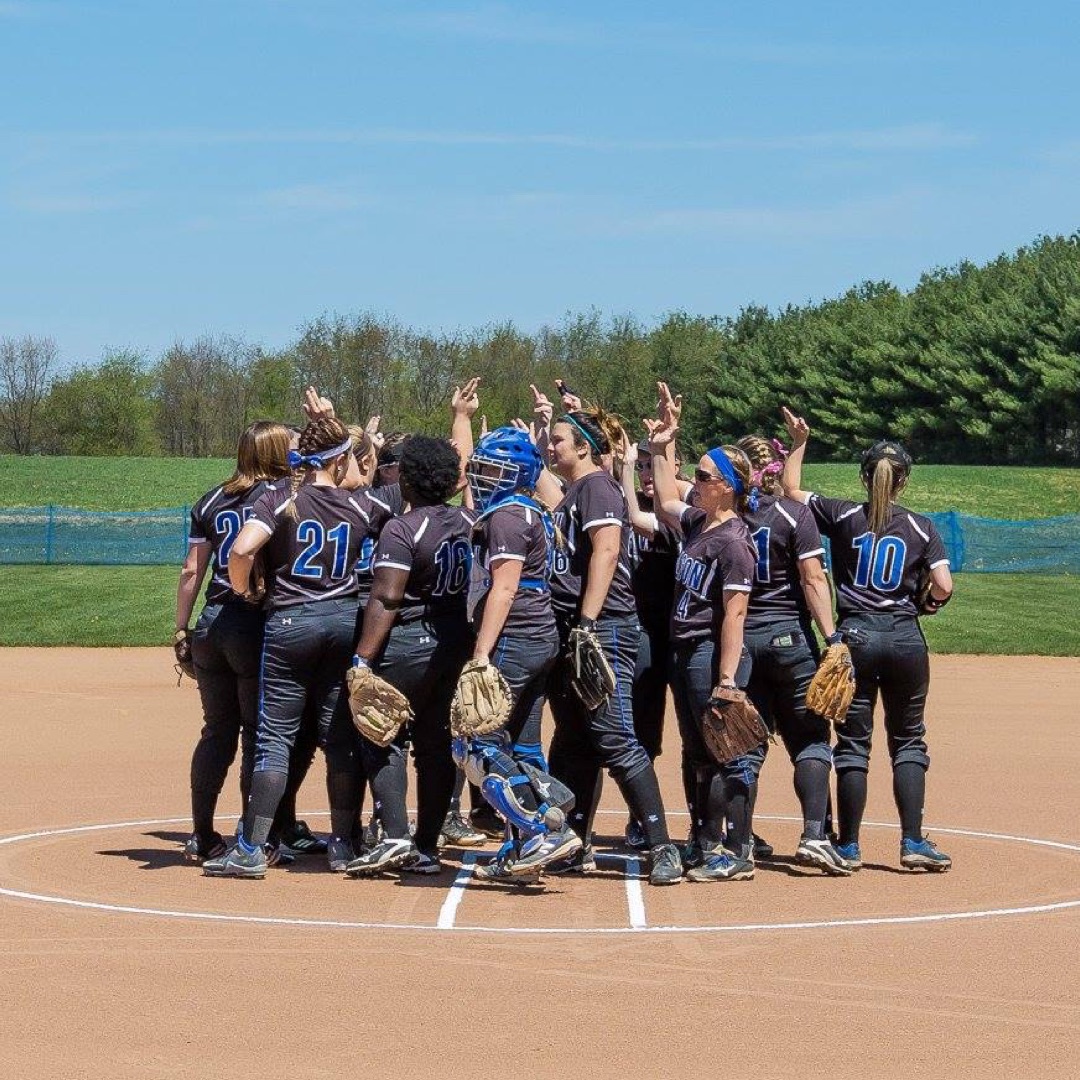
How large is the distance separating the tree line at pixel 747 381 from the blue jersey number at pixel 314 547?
160ft

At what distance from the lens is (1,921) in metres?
6.96

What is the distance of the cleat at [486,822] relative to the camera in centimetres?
955

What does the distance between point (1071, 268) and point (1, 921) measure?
59.0 metres

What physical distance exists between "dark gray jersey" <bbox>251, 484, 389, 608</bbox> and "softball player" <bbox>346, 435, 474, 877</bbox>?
0.99 ft

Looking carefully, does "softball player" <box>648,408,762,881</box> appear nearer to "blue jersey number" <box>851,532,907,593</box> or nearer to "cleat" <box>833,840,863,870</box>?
"cleat" <box>833,840,863,870</box>

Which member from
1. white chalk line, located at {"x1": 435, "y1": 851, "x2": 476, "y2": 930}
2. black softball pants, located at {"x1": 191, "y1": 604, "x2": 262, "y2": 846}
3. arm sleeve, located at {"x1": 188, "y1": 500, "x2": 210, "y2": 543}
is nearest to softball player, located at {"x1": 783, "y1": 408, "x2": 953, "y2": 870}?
white chalk line, located at {"x1": 435, "y1": 851, "x2": 476, "y2": 930}

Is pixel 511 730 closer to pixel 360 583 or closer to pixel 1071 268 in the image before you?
pixel 360 583

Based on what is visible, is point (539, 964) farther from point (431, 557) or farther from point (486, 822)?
point (486, 822)

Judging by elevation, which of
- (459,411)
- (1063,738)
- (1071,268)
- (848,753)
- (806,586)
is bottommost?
(1063,738)

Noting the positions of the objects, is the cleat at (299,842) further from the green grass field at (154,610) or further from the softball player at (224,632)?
the green grass field at (154,610)

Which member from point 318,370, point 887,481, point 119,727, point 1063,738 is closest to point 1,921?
point 887,481

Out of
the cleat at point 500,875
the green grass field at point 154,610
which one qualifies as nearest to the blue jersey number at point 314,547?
the cleat at point 500,875

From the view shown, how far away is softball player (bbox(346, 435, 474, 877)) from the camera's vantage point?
25.5 ft

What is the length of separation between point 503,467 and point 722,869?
209 cm
